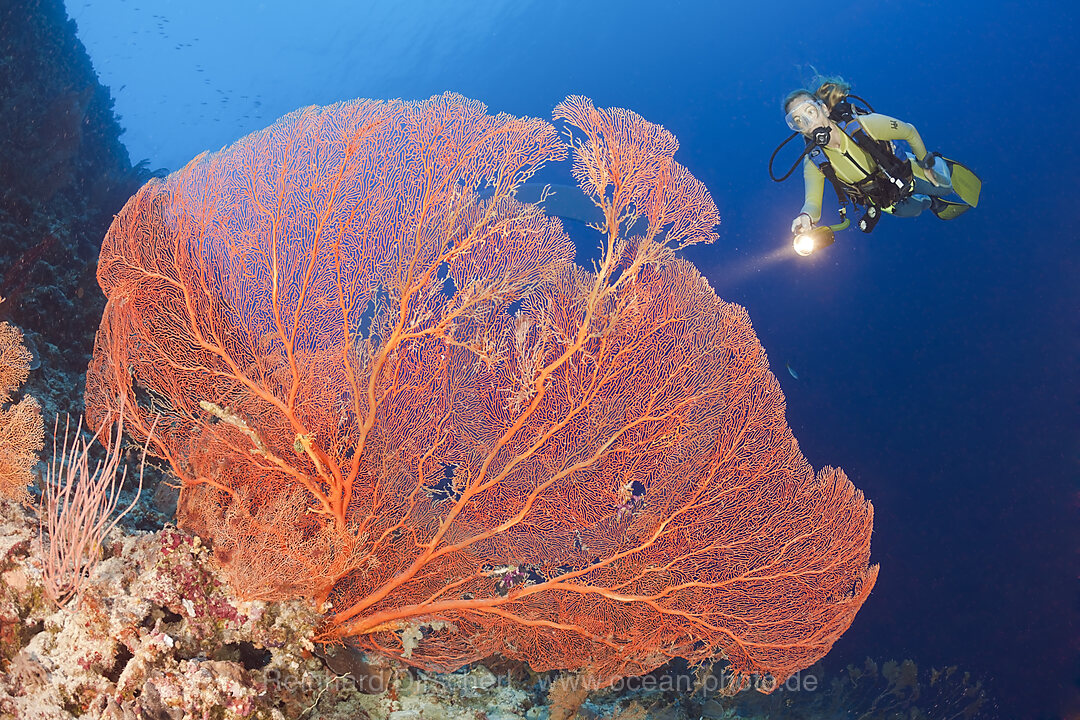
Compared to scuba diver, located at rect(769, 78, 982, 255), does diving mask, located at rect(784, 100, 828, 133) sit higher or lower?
higher

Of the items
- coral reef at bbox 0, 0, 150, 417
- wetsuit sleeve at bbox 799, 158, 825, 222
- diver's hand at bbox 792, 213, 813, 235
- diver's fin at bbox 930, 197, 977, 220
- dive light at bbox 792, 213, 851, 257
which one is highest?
coral reef at bbox 0, 0, 150, 417

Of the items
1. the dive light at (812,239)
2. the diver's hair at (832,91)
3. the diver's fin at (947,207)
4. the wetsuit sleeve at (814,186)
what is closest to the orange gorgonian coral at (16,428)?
the dive light at (812,239)

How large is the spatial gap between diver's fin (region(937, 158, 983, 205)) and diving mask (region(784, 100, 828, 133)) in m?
1.20

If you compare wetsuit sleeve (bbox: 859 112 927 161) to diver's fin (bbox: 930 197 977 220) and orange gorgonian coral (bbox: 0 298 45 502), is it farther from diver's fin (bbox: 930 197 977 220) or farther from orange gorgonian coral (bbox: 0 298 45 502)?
orange gorgonian coral (bbox: 0 298 45 502)

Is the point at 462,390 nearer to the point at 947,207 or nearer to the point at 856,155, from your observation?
the point at 856,155

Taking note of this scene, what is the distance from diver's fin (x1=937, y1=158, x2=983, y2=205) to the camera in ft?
14.4

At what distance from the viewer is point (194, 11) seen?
60.7m

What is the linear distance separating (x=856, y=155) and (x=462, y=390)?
3813mm

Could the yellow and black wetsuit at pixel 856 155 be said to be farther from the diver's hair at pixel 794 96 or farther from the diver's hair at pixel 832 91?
the diver's hair at pixel 794 96

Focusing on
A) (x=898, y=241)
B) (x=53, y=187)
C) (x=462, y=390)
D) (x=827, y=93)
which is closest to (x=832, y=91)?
(x=827, y=93)

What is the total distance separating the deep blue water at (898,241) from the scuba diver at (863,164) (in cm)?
51

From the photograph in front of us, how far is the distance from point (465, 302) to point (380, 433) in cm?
114

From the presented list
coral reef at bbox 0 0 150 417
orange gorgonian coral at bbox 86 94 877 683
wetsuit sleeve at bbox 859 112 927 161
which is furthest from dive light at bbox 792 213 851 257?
coral reef at bbox 0 0 150 417

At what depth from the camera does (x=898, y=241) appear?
111 feet
